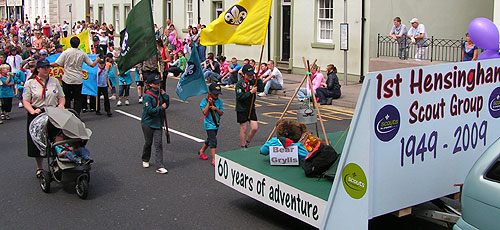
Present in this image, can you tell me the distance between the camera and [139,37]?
9688 millimetres

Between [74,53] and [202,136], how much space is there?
3.41 metres

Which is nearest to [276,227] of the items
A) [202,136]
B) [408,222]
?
[408,222]

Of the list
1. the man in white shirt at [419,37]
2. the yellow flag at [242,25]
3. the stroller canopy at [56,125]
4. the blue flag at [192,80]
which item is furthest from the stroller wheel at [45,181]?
the man in white shirt at [419,37]

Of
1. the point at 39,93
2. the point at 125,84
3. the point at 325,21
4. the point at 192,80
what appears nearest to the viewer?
the point at 39,93

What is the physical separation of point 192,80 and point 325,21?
494 inches

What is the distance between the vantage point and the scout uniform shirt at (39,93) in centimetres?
871

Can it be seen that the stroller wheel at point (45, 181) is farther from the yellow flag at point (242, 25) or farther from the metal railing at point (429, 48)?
the metal railing at point (429, 48)

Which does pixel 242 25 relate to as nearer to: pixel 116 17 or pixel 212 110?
pixel 212 110

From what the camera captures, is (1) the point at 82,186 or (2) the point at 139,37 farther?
(2) the point at 139,37

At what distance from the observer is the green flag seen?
31.4 feet

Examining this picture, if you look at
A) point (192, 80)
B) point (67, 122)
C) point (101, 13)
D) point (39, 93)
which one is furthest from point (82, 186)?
point (101, 13)

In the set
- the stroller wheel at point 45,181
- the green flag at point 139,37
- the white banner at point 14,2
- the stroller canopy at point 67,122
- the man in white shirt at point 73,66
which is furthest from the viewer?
the white banner at point 14,2

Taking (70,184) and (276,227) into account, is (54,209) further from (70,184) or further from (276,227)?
(276,227)

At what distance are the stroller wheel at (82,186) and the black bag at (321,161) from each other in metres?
3.21
